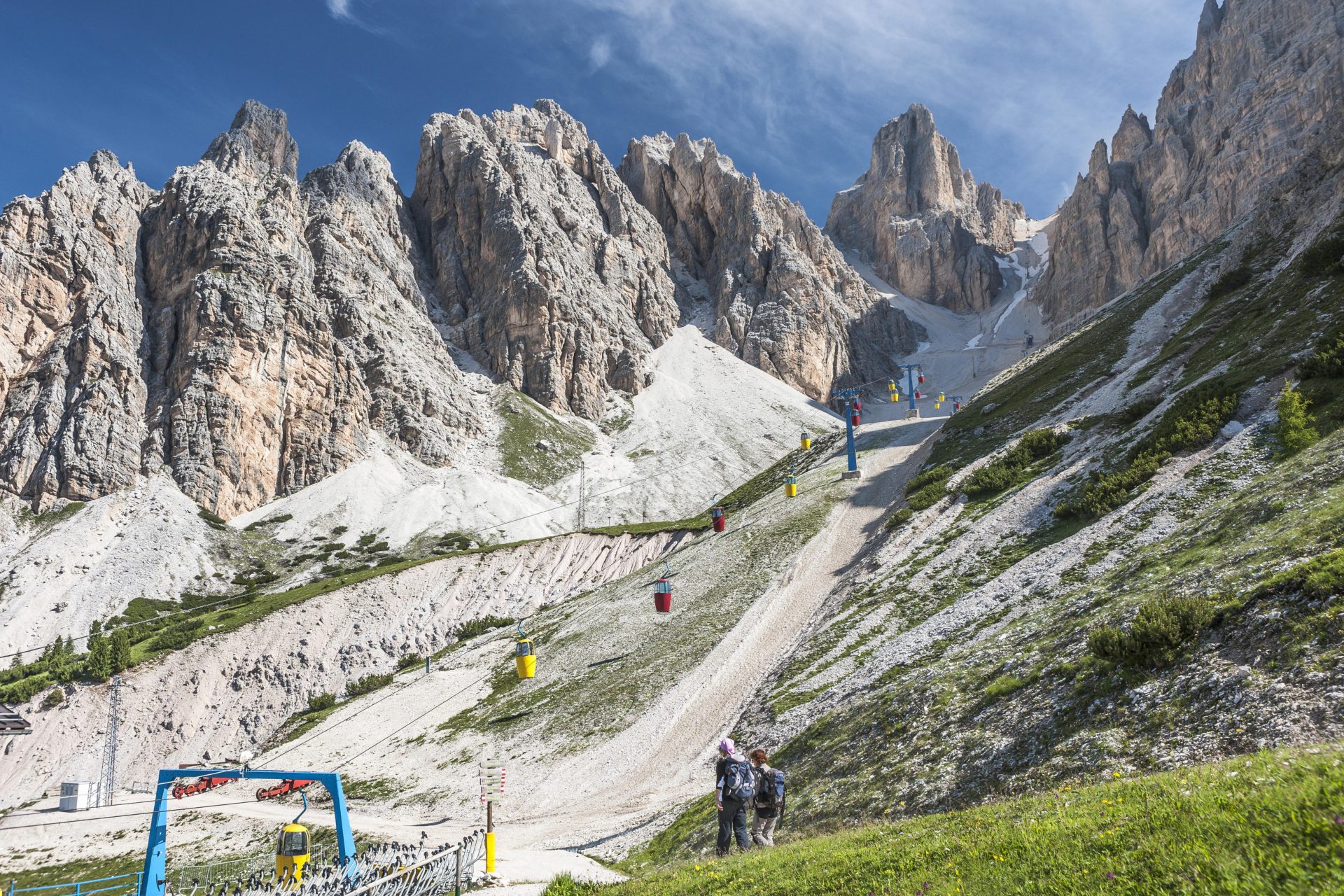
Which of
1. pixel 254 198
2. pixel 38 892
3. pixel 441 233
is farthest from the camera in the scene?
pixel 441 233

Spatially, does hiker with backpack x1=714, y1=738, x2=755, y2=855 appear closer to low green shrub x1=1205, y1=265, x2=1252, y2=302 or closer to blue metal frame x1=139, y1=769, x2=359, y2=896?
blue metal frame x1=139, y1=769, x2=359, y2=896

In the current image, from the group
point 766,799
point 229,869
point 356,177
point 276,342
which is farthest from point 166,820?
point 356,177

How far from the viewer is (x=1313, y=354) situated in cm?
3034

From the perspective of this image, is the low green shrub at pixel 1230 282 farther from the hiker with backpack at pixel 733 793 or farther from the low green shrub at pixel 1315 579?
the hiker with backpack at pixel 733 793

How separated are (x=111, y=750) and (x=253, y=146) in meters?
171

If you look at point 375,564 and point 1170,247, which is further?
point 1170,247

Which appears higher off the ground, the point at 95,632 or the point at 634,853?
the point at 95,632

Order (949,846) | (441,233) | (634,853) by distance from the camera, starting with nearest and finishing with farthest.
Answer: (949,846) → (634,853) → (441,233)

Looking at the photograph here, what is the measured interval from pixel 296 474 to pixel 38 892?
102841 millimetres

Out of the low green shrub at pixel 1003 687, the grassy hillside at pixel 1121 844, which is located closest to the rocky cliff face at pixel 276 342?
the low green shrub at pixel 1003 687

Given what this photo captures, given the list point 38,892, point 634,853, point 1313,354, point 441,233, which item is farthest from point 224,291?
point 1313,354

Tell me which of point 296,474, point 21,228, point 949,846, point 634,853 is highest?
point 21,228

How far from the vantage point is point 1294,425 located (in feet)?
86.3

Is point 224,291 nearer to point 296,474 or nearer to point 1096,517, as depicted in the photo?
point 296,474
